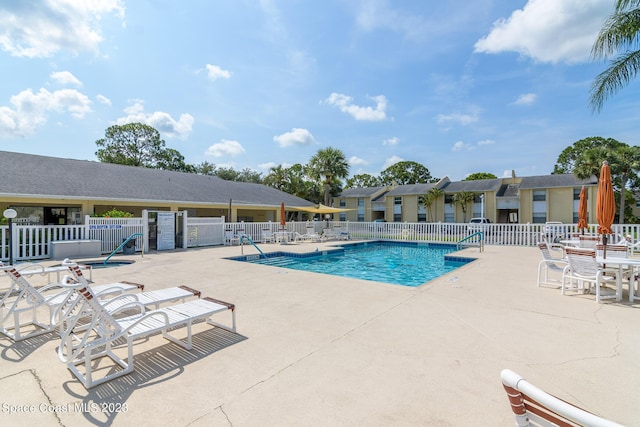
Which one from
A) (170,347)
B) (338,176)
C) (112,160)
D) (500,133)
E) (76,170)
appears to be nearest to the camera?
(170,347)

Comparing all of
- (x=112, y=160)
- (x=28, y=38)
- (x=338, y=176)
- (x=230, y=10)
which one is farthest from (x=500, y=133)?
(x=112, y=160)

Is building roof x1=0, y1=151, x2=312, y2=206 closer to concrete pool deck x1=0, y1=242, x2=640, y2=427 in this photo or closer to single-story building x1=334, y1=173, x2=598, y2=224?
single-story building x1=334, y1=173, x2=598, y2=224

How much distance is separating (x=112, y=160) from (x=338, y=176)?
3196 centimetres

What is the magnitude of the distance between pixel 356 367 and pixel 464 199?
125 feet

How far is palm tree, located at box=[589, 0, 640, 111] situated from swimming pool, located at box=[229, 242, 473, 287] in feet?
25.9

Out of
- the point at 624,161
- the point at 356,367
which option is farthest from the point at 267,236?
the point at 624,161

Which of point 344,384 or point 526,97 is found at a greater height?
point 526,97

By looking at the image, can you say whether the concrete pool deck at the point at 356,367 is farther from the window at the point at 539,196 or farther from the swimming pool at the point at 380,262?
the window at the point at 539,196

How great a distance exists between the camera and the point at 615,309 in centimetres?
521

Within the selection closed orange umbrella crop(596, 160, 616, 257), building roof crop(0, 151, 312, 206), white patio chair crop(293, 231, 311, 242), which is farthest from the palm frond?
building roof crop(0, 151, 312, 206)

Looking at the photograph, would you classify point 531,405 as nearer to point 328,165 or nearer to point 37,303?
point 37,303

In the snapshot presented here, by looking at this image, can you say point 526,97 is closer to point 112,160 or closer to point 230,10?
point 230,10

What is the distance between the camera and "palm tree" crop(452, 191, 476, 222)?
121 ft

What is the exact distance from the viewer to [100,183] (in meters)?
17.2
